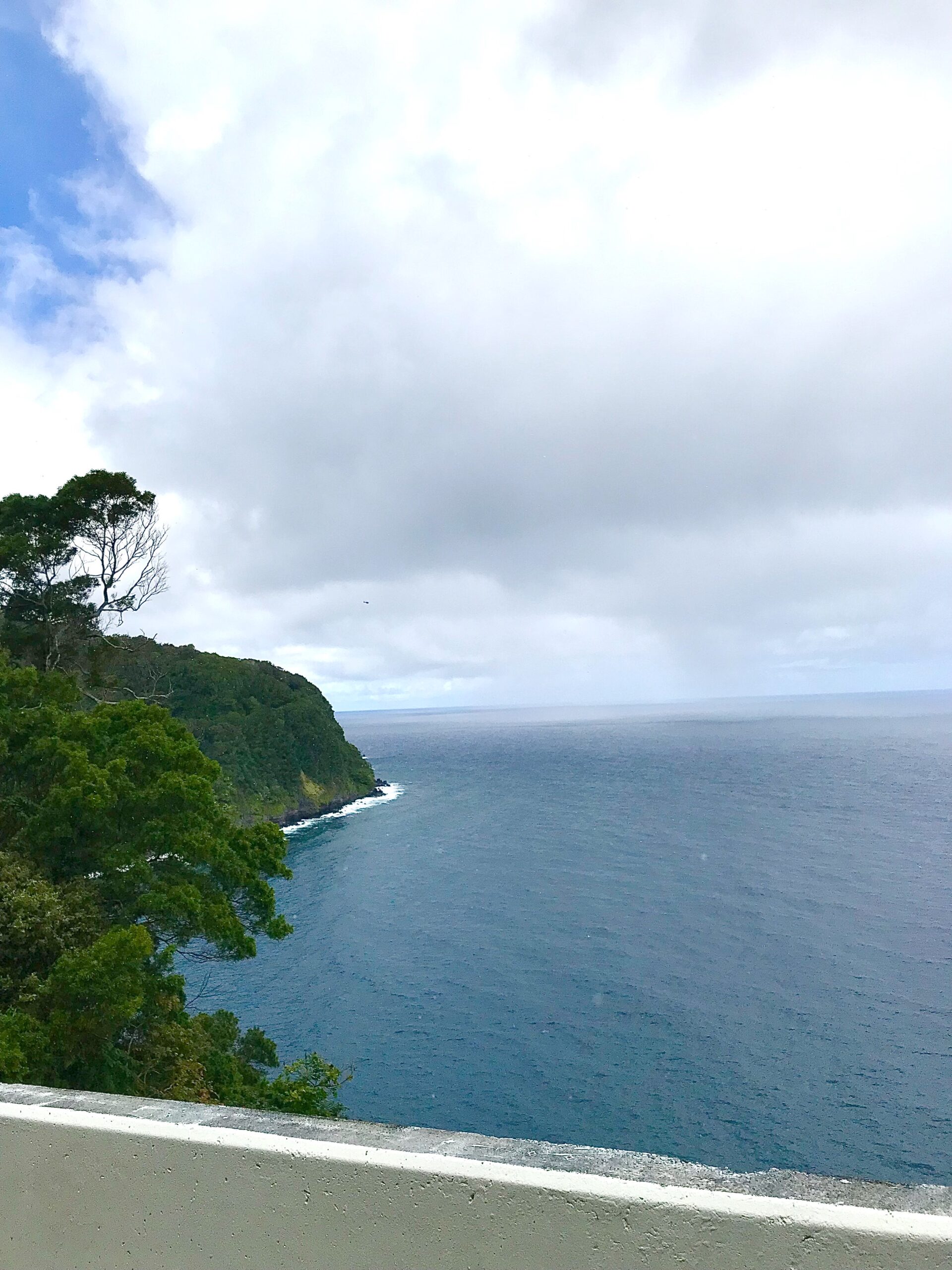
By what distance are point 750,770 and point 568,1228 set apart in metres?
98.1

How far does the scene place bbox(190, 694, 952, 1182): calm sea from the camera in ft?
67.3

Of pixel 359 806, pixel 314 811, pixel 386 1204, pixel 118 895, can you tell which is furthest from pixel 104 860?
pixel 359 806

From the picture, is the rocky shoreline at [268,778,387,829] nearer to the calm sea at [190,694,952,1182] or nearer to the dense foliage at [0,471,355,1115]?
the calm sea at [190,694,952,1182]

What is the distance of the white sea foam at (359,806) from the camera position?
64188 millimetres

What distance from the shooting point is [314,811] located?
69.2 metres

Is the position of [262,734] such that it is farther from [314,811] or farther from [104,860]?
[104,860]

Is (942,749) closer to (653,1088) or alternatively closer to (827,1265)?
Result: (653,1088)

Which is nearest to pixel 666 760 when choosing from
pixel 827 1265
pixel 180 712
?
pixel 180 712

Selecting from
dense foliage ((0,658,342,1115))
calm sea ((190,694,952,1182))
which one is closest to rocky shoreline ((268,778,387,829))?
calm sea ((190,694,952,1182))

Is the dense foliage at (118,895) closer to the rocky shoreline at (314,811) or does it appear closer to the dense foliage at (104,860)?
the dense foliage at (104,860)

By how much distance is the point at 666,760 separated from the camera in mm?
108125

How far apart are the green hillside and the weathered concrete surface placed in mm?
59276

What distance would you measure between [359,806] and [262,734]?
11142 mm

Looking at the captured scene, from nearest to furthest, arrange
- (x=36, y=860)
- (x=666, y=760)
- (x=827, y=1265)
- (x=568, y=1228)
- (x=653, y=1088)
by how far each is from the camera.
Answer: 1. (x=827, y=1265)
2. (x=568, y=1228)
3. (x=36, y=860)
4. (x=653, y=1088)
5. (x=666, y=760)
